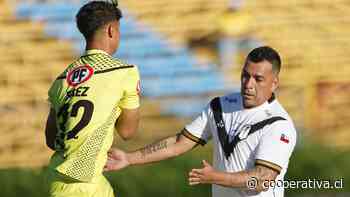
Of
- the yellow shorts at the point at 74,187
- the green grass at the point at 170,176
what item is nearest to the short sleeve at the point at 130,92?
the yellow shorts at the point at 74,187

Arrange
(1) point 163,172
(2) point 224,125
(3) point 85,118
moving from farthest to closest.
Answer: (1) point 163,172 → (2) point 224,125 → (3) point 85,118

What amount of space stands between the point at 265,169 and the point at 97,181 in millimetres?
886

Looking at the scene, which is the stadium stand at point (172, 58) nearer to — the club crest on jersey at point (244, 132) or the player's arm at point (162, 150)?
the player's arm at point (162, 150)

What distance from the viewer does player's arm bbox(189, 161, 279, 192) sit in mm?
5145

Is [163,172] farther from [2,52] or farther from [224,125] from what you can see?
[224,125]

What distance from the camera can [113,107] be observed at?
5.36 m

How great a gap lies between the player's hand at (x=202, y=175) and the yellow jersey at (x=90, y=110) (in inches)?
20.6

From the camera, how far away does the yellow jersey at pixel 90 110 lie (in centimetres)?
532

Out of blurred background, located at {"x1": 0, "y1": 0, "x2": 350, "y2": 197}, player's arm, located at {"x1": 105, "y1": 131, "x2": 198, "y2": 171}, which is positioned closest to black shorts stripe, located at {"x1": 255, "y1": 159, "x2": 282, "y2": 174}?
player's arm, located at {"x1": 105, "y1": 131, "x2": 198, "y2": 171}

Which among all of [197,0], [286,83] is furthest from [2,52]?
[286,83]

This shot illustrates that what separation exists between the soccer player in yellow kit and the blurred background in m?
6.39

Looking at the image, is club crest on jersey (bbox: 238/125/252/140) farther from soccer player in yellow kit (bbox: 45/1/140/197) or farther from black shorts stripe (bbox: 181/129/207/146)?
soccer player in yellow kit (bbox: 45/1/140/197)

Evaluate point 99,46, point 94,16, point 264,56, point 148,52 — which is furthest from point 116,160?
point 148,52

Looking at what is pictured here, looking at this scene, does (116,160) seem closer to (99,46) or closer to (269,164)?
(99,46)
